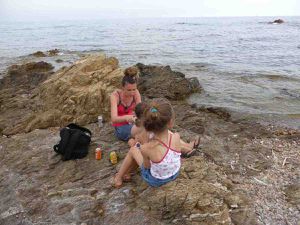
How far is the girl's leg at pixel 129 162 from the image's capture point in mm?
4819

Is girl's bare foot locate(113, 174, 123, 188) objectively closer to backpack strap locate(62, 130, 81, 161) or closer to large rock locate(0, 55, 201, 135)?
backpack strap locate(62, 130, 81, 161)

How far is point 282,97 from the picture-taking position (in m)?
12.4

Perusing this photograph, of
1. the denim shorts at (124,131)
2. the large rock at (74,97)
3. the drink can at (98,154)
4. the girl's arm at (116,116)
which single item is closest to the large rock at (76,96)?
the large rock at (74,97)

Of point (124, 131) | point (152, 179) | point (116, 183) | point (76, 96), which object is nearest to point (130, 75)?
point (124, 131)

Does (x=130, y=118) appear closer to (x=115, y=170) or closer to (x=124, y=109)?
(x=124, y=109)

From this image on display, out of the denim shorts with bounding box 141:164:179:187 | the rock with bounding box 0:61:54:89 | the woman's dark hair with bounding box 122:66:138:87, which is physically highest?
the woman's dark hair with bounding box 122:66:138:87

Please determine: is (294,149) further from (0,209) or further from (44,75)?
(44,75)

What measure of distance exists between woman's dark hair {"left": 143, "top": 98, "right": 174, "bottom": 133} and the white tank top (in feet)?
1.03

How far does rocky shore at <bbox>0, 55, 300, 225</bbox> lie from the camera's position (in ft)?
14.6

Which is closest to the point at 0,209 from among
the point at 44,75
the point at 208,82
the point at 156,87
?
the point at 156,87

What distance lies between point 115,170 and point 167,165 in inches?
52.4

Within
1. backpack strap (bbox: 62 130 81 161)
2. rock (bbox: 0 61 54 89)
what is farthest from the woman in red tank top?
rock (bbox: 0 61 54 89)

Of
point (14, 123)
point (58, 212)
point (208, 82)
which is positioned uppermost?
point (58, 212)

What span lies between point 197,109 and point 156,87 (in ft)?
9.71
